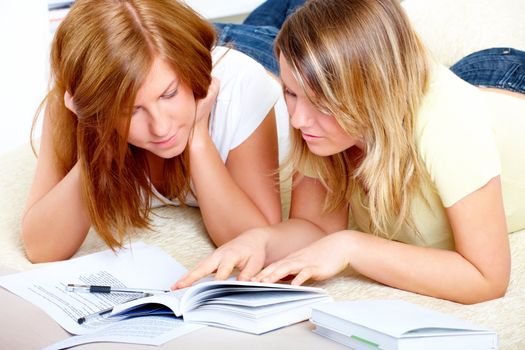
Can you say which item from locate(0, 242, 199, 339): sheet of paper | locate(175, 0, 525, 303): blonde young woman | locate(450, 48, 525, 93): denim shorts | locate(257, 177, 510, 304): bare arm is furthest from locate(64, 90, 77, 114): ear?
locate(450, 48, 525, 93): denim shorts

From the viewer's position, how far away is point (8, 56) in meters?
2.84

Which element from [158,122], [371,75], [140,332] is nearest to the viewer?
[140,332]

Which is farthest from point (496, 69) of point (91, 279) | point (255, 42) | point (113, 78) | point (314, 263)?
point (91, 279)

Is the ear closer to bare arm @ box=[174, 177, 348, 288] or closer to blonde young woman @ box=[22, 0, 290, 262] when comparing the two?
blonde young woman @ box=[22, 0, 290, 262]

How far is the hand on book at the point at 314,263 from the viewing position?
4.41 feet

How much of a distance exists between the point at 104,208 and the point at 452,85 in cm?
73

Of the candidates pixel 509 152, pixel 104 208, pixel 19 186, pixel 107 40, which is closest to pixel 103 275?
pixel 104 208

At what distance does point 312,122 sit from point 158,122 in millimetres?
283

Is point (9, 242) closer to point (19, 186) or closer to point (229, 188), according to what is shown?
point (19, 186)

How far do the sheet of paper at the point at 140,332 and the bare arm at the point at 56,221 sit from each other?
0.49m

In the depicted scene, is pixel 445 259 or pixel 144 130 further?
pixel 144 130

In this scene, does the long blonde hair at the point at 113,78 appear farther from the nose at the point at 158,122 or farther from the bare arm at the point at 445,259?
the bare arm at the point at 445,259

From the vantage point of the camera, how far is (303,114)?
4.61 feet

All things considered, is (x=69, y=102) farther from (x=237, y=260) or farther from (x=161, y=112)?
(x=237, y=260)
